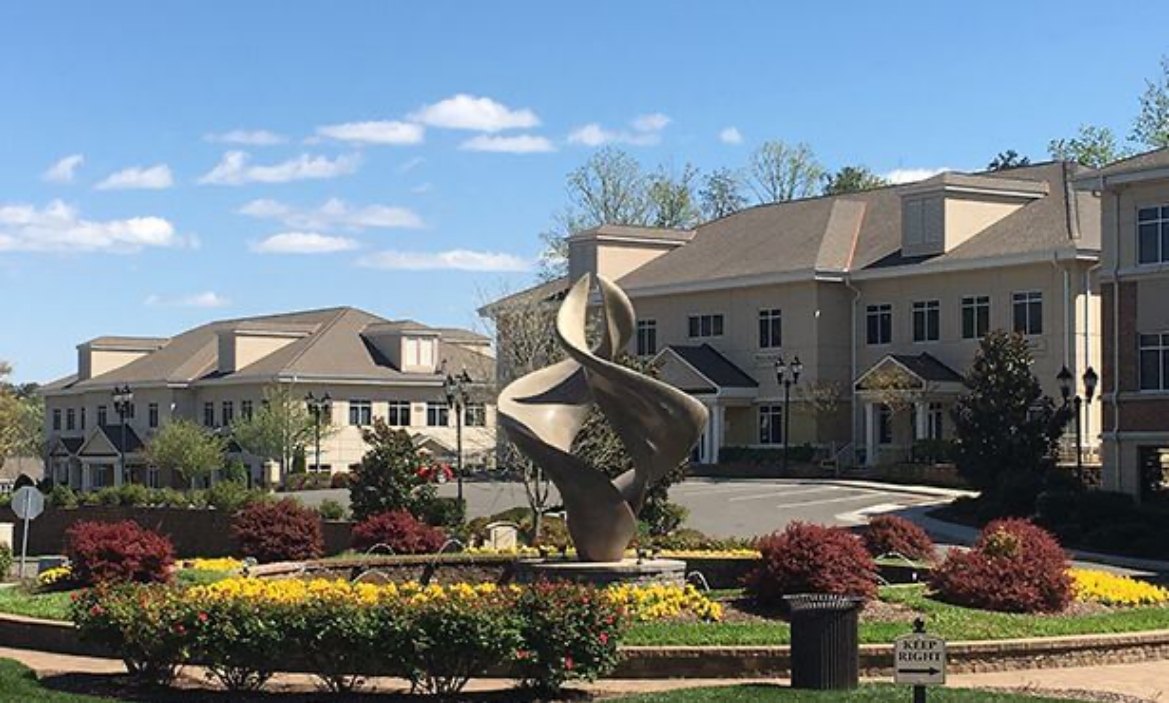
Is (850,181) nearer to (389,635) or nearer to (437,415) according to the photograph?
(437,415)

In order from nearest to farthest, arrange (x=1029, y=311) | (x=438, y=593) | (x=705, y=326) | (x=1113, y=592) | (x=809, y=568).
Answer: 1. (x=438, y=593)
2. (x=809, y=568)
3. (x=1113, y=592)
4. (x=1029, y=311)
5. (x=705, y=326)

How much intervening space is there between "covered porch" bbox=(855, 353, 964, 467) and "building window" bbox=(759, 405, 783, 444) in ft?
11.8

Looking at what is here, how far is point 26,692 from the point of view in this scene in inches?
639

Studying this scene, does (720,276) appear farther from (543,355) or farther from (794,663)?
(794,663)

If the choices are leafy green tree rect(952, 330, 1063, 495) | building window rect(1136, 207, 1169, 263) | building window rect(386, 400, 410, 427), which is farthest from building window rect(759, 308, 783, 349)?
building window rect(386, 400, 410, 427)

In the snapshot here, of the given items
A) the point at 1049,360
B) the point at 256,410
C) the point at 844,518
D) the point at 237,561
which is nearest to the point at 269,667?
the point at 237,561

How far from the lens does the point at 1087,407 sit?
178ft

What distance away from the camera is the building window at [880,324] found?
209ft

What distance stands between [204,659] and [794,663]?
5.33 m

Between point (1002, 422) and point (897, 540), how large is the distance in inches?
868

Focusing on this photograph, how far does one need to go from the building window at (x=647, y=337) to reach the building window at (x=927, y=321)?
11.3 m

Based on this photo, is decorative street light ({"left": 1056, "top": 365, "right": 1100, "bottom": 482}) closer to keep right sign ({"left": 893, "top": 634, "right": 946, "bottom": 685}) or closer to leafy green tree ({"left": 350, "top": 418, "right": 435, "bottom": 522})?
leafy green tree ({"left": 350, "top": 418, "right": 435, "bottom": 522})

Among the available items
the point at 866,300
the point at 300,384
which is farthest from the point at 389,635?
the point at 300,384

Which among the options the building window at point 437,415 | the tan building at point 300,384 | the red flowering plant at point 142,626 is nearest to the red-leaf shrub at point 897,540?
the red flowering plant at point 142,626
